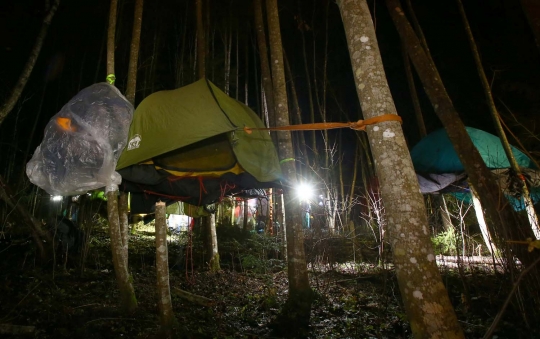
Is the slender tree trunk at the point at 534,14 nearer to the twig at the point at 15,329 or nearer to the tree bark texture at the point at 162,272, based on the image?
the tree bark texture at the point at 162,272

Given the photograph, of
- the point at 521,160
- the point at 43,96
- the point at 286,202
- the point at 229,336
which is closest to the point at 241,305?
the point at 229,336

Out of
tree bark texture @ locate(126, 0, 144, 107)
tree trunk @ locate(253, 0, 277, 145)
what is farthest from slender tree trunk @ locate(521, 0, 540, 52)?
tree bark texture @ locate(126, 0, 144, 107)

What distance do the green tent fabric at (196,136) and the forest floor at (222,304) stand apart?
90.9 inches

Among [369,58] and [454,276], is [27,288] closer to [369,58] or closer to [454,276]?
[369,58]

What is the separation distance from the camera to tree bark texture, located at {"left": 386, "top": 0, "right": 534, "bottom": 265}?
3.97 m

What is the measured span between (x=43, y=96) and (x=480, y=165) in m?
15.5

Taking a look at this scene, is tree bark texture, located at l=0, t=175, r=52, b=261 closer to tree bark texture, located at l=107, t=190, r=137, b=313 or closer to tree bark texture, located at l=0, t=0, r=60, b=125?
tree bark texture, located at l=0, t=0, r=60, b=125

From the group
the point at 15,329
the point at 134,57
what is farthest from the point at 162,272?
the point at 134,57

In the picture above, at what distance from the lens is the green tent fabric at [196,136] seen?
3.53 metres

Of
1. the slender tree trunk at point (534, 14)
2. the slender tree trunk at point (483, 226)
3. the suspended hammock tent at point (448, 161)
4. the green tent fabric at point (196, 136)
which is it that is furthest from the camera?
the suspended hammock tent at point (448, 161)

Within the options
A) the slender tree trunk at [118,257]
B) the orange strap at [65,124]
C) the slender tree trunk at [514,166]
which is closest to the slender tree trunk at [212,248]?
the slender tree trunk at [118,257]

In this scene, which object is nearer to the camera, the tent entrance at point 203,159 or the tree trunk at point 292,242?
the tent entrance at point 203,159

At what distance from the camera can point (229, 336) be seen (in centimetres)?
436

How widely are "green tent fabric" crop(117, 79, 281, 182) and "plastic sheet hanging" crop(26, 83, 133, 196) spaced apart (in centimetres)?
22
